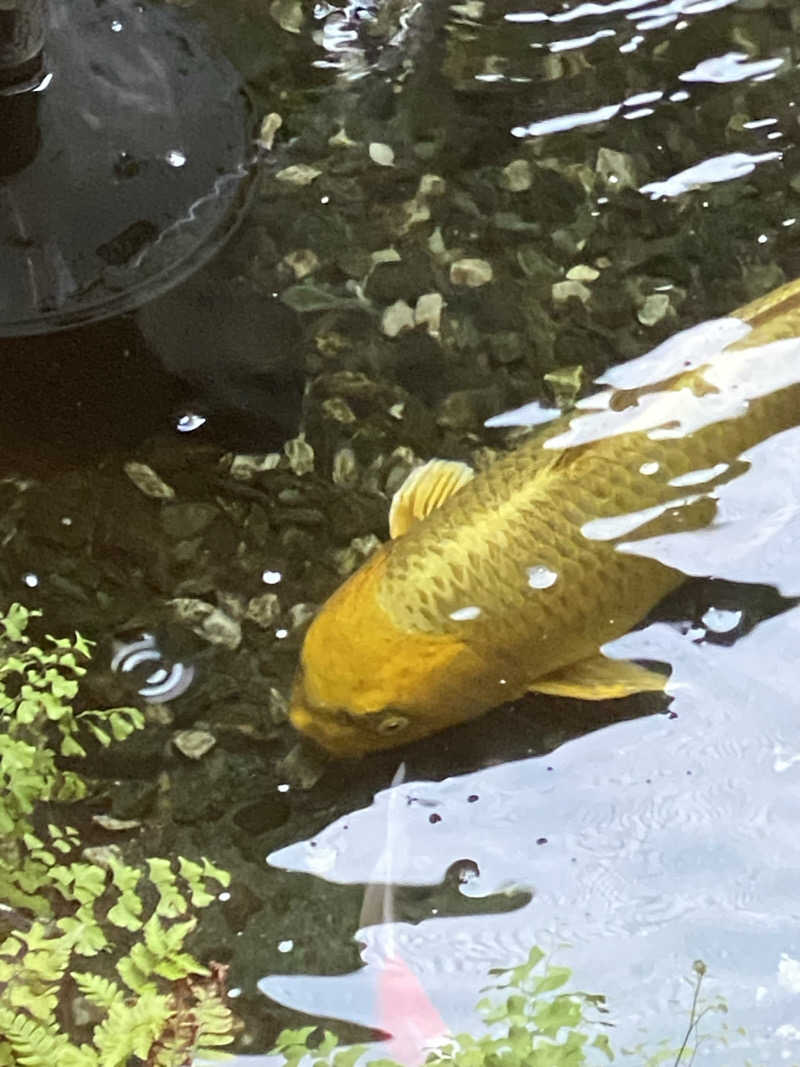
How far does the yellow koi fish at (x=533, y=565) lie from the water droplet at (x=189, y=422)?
0.46 meters

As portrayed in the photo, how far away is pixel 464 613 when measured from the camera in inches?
64.2

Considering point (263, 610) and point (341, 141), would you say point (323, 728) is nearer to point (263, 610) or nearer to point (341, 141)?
point (263, 610)

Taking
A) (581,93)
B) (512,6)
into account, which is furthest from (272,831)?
(512,6)

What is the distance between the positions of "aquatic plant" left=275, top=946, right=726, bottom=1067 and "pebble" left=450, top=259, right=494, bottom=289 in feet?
4.02

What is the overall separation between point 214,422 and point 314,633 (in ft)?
1.79

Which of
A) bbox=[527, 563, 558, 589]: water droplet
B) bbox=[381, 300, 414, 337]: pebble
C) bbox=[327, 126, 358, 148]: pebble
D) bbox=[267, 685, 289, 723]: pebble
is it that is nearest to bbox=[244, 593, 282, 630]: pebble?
bbox=[267, 685, 289, 723]: pebble

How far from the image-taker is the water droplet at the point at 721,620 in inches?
73.2

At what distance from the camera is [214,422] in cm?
207

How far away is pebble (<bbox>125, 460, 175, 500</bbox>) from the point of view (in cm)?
201

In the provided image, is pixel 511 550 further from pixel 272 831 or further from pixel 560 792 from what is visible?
pixel 272 831

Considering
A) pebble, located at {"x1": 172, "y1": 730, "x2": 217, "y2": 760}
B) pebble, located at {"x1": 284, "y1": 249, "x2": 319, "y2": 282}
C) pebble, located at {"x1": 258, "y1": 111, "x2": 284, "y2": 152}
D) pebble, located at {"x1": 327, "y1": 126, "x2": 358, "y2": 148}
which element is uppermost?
pebble, located at {"x1": 258, "y1": 111, "x2": 284, "y2": 152}

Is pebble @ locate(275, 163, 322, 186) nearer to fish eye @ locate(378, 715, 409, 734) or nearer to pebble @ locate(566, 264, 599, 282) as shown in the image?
pebble @ locate(566, 264, 599, 282)

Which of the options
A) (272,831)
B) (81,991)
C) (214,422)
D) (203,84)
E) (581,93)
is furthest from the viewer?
(581,93)

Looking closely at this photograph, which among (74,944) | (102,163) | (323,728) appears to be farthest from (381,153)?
(74,944)
